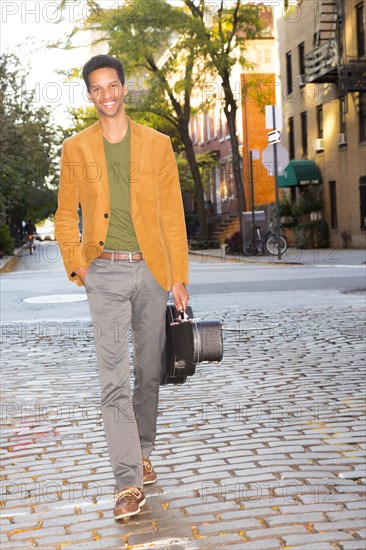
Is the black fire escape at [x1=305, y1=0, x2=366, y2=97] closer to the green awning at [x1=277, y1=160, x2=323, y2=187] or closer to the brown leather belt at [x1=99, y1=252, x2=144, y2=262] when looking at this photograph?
the green awning at [x1=277, y1=160, x2=323, y2=187]

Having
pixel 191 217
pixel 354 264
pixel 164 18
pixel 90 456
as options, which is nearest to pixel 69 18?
pixel 164 18

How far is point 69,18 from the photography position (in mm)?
38406

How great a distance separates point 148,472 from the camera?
532 centimetres

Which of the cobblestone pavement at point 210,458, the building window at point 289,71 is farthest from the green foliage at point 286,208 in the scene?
the cobblestone pavement at point 210,458

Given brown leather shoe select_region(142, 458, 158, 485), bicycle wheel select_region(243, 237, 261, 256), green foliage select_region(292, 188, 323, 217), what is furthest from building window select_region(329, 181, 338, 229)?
brown leather shoe select_region(142, 458, 158, 485)

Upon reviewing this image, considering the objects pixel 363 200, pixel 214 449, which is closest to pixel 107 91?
pixel 214 449

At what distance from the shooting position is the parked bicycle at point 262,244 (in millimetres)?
32844

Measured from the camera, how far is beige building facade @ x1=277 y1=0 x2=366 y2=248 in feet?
119

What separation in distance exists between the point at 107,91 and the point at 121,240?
663 mm

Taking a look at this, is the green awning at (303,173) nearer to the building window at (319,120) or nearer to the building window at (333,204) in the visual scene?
the building window at (333,204)

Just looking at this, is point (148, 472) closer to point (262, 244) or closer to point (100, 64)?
point (100, 64)

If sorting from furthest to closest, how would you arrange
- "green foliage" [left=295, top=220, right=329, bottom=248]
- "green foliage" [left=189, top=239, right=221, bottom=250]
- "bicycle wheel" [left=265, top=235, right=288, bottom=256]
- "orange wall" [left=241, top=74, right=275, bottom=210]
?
1. "orange wall" [left=241, top=74, right=275, bottom=210]
2. "green foliage" [left=189, top=239, right=221, bottom=250]
3. "green foliage" [left=295, top=220, right=329, bottom=248]
4. "bicycle wheel" [left=265, top=235, right=288, bottom=256]

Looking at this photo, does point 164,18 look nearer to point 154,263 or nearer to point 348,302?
point 348,302

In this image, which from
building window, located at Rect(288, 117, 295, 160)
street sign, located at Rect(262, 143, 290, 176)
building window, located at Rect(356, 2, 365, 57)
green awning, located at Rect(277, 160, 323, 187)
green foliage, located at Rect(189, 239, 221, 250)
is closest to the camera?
building window, located at Rect(356, 2, 365, 57)
